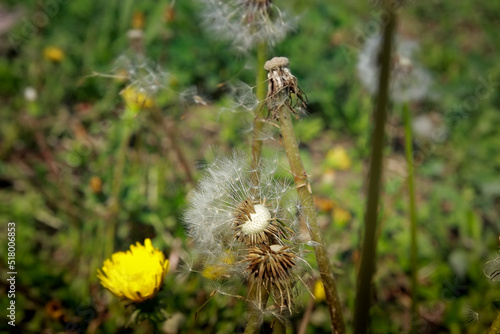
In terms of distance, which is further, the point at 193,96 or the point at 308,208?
the point at 193,96

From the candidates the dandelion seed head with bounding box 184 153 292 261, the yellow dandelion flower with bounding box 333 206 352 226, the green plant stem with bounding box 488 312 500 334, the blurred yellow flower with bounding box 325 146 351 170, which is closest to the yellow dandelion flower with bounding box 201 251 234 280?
the dandelion seed head with bounding box 184 153 292 261

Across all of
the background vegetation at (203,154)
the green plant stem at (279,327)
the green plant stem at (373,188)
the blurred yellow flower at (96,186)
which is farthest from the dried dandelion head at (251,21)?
the blurred yellow flower at (96,186)

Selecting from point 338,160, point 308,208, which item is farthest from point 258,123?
point 338,160

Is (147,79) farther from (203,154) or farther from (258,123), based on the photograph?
(203,154)

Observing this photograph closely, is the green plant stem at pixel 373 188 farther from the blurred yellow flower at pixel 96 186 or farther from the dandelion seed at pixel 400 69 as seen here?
the blurred yellow flower at pixel 96 186

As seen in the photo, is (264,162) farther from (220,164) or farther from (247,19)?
(247,19)

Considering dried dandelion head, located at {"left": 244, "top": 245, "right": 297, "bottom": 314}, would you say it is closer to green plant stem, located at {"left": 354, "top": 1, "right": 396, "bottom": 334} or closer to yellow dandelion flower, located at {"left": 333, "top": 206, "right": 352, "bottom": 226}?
green plant stem, located at {"left": 354, "top": 1, "right": 396, "bottom": 334}

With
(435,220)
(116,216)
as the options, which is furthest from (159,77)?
(435,220)
